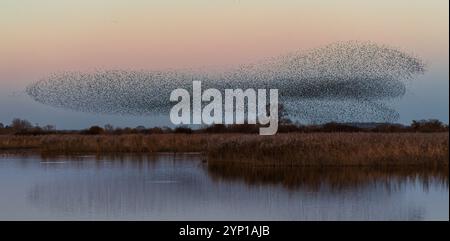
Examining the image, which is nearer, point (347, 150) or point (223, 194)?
point (223, 194)

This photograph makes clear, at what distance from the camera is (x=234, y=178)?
22.8 m

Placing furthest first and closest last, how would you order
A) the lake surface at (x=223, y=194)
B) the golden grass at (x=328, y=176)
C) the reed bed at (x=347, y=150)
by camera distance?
the reed bed at (x=347, y=150)
the golden grass at (x=328, y=176)
the lake surface at (x=223, y=194)

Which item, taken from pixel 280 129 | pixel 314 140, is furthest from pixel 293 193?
pixel 280 129

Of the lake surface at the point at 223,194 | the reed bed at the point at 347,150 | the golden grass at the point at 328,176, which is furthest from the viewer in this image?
→ the reed bed at the point at 347,150

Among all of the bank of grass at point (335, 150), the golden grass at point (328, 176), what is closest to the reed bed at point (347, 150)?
the bank of grass at point (335, 150)

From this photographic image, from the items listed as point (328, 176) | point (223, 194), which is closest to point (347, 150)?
point (328, 176)

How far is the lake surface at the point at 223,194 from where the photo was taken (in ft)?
51.6

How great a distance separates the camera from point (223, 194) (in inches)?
742

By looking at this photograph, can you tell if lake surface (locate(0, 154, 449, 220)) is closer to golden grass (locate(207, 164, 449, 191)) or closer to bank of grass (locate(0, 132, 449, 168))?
golden grass (locate(207, 164, 449, 191))

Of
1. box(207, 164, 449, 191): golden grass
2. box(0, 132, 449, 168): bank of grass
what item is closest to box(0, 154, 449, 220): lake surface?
box(207, 164, 449, 191): golden grass

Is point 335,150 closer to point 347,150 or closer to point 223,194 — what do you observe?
point 347,150

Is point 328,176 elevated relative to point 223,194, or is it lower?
elevated

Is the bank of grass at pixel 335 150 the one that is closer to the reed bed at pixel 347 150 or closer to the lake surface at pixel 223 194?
the reed bed at pixel 347 150

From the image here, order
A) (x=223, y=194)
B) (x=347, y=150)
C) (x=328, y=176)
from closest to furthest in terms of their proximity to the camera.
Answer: (x=223, y=194) → (x=328, y=176) → (x=347, y=150)
